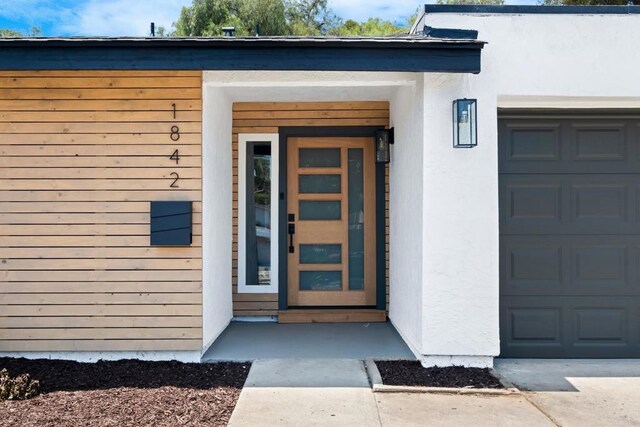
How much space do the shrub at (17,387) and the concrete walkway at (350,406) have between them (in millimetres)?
1642

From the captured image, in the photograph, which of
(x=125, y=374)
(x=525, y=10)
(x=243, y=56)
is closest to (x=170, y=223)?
(x=125, y=374)

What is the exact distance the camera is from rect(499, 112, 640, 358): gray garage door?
190 inches

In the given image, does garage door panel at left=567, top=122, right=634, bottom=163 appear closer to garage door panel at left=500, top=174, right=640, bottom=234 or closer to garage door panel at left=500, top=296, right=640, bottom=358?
garage door panel at left=500, top=174, right=640, bottom=234

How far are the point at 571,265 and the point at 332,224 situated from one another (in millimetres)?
2683

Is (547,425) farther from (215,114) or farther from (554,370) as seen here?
(215,114)

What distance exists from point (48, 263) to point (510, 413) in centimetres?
412

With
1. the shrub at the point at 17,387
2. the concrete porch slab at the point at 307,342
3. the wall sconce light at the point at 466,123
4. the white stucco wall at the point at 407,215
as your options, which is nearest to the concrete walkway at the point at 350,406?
the concrete porch slab at the point at 307,342

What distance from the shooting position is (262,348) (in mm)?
5039

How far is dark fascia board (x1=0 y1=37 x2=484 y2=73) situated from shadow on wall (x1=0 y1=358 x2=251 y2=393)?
2592mm

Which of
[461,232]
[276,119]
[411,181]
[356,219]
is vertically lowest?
[461,232]

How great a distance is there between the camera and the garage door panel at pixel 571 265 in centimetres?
481

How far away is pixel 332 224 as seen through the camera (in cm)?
623

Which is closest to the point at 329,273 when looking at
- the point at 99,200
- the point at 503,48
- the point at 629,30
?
the point at 99,200

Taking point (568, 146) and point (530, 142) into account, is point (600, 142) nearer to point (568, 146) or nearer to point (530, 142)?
point (568, 146)
